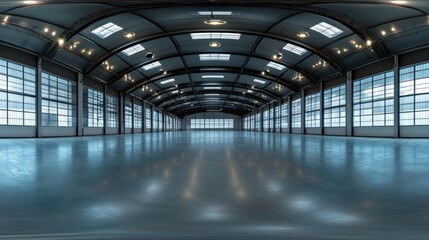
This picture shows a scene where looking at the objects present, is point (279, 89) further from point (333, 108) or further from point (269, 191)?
point (269, 191)

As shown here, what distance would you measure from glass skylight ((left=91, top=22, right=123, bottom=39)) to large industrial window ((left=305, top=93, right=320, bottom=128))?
29985 mm

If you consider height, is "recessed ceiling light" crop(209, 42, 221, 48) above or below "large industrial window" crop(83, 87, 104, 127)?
above

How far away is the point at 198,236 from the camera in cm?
245

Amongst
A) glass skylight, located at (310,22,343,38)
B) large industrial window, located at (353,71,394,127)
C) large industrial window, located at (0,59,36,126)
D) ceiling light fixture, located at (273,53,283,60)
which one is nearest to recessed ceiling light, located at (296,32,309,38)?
glass skylight, located at (310,22,343,38)

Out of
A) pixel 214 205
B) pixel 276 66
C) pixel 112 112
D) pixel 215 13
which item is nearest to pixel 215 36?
pixel 215 13

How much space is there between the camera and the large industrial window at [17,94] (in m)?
21.5

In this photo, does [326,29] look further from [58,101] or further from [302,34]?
[58,101]

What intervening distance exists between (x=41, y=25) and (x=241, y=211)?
23532mm

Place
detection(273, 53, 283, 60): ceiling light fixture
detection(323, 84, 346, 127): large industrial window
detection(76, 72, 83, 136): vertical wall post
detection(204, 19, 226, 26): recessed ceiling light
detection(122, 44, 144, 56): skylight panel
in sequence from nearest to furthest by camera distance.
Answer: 1. detection(204, 19, 226, 26): recessed ceiling light
2. detection(122, 44, 144, 56): skylight panel
3. detection(273, 53, 283, 60): ceiling light fixture
4. detection(76, 72, 83, 136): vertical wall post
5. detection(323, 84, 346, 127): large industrial window

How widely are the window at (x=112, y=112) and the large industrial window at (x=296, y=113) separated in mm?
32150

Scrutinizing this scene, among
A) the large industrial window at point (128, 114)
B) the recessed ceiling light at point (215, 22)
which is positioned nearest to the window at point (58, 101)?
the large industrial window at point (128, 114)

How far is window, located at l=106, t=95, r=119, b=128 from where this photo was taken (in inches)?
1499

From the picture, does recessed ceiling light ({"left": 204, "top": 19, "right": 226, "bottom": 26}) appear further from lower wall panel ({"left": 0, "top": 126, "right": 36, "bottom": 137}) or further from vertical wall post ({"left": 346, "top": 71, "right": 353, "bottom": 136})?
lower wall panel ({"left": 0, "top": 126, "right": 36, "bottom": 137})

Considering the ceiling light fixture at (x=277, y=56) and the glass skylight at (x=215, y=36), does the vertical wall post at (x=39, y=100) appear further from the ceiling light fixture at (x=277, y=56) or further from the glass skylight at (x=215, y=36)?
the ceiling light fixture at (x=277, y=56)
